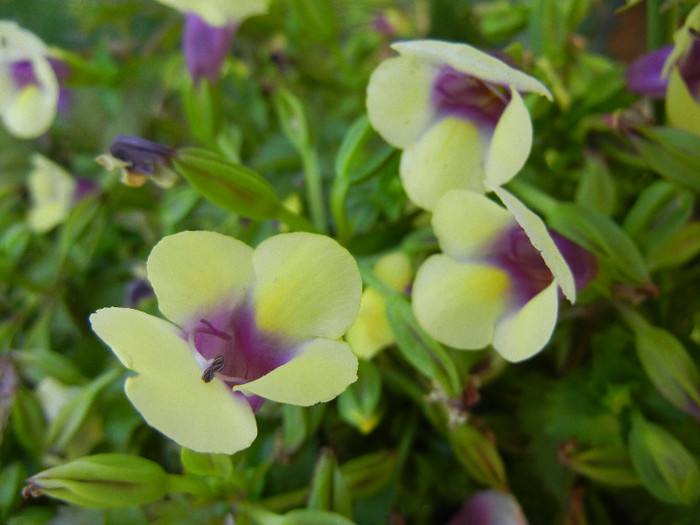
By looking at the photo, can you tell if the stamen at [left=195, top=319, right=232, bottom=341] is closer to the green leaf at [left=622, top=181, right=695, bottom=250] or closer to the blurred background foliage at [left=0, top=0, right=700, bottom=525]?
the blurred background foliage at [left=0, top=0, right=700, bottom=525]

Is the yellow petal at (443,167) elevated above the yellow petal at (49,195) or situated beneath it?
elevated above

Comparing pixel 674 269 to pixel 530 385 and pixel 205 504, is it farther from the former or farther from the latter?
pixel 205 504

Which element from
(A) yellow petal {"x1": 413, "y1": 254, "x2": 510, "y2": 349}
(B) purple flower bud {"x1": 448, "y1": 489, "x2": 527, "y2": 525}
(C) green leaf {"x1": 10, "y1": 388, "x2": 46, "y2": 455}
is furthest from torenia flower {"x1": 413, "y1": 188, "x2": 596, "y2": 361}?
(C) green leaf {"x1": 10, "y1": 388, "x2": 46, "y2": 455}

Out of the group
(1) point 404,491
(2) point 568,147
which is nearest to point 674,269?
(2) point 568,147

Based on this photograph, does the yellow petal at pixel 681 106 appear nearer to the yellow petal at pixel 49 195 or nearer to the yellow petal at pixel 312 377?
the yellow petal at pixel 312 377

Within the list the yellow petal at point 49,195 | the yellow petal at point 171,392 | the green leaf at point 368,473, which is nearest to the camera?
the yellow petal at point 171,392

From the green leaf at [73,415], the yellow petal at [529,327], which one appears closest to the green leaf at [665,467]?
the yellow petal at [529,327]

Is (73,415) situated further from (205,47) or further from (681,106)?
(681,106)
